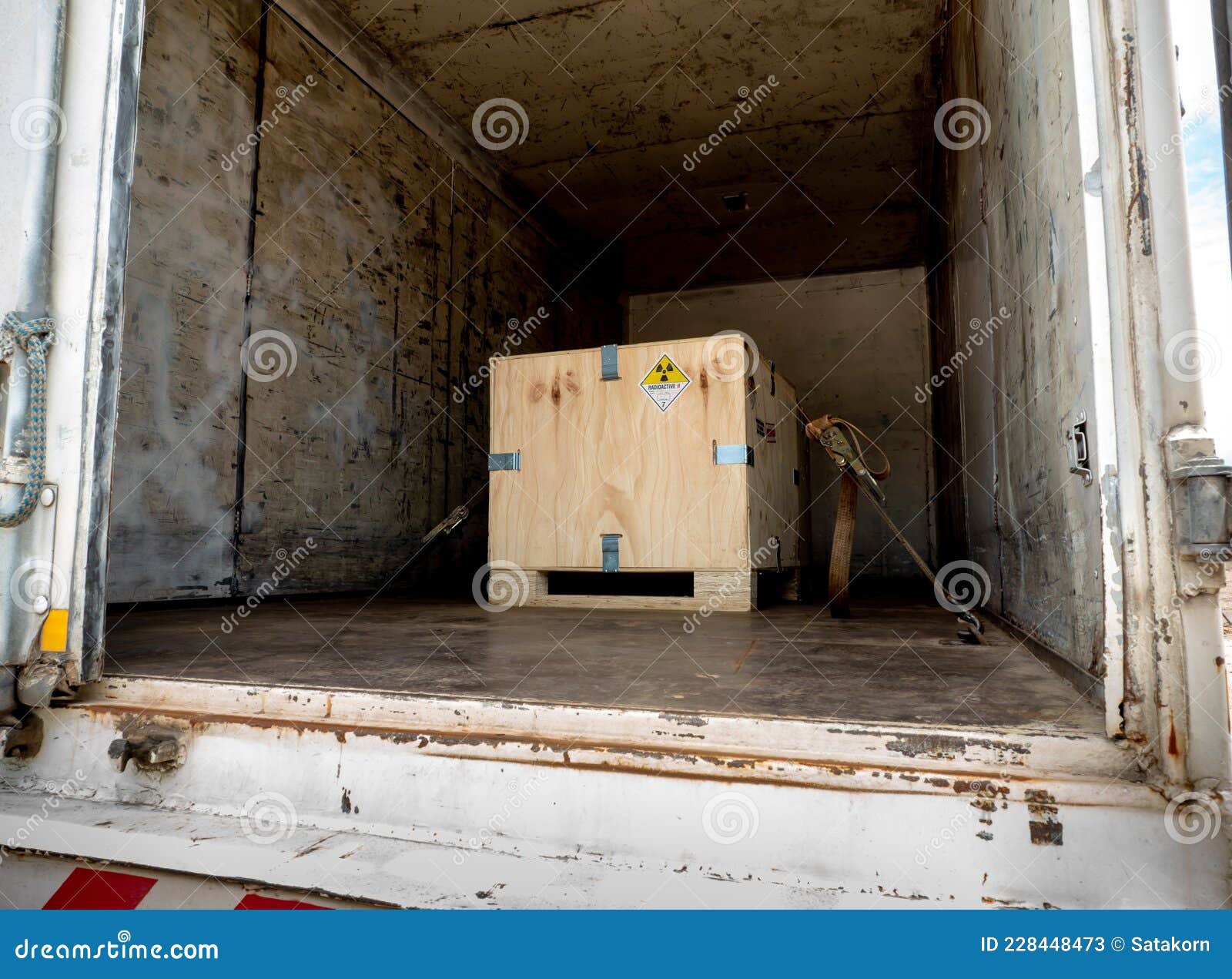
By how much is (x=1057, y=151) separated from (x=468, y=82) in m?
5.04

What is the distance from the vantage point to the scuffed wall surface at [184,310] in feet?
12.4

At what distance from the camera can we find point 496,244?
707cm

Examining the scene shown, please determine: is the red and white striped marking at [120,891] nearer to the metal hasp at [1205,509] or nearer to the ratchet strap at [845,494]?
the metal hasp at [1205,509]

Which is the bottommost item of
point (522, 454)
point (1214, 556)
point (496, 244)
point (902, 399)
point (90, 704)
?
point (90, 704)

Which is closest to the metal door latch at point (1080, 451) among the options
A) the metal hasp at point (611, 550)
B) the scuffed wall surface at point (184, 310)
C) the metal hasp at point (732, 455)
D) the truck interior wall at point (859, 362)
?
the metal hasp at point (732, 455)

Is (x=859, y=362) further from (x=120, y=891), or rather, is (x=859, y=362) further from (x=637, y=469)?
(x=120, y=891)

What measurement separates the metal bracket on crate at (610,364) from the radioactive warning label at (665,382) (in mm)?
144

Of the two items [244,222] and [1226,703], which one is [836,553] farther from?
[244,222]

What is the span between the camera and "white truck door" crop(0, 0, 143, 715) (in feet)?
5.65

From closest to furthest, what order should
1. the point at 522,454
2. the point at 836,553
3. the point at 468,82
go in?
the point at 836,553, the point at 522,454, the point at 468,82

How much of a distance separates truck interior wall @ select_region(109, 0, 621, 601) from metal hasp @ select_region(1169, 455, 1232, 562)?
4.03 metres

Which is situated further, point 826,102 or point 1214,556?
point 826,102

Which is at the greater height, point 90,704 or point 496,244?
point 496,244

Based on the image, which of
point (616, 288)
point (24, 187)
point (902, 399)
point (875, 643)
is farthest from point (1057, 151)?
point (616, 288)
